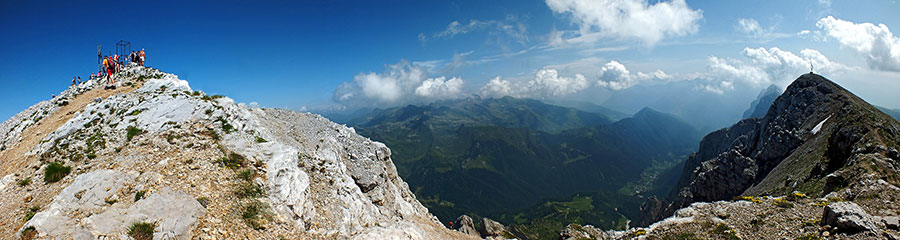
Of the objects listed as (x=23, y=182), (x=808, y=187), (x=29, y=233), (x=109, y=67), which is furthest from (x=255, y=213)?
(x=808, y=187)

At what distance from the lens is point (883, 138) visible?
1730 inches

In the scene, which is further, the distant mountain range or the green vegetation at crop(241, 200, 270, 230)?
the distant mountain range

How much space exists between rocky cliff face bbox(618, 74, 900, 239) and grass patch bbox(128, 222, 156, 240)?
34.5 metres

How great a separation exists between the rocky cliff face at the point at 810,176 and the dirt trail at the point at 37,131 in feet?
160

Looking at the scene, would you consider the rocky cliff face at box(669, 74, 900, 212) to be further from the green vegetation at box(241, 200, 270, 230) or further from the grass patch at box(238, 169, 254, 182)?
the grass patch at box(238, 169, 254, 182)

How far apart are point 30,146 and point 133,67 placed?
28670 mm

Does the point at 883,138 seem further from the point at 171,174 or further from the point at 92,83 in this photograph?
the point at 92,83

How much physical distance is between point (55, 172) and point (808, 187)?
235 feet

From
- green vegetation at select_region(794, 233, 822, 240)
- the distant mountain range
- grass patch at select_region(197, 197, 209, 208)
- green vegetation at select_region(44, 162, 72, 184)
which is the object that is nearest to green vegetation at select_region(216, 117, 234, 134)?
green vegetation at select_region(44, 162, 72, 184)

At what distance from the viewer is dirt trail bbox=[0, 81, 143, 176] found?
22.1m

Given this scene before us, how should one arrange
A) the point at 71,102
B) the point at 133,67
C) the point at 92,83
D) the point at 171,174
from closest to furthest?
the point at 171,174, the point at 71,102, the point at 92,83, the point at 133,67

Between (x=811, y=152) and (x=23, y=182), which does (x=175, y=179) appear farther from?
(x=811, y=152)

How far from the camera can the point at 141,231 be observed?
14.2 metres

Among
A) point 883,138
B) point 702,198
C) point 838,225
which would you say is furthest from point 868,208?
point 702,198
